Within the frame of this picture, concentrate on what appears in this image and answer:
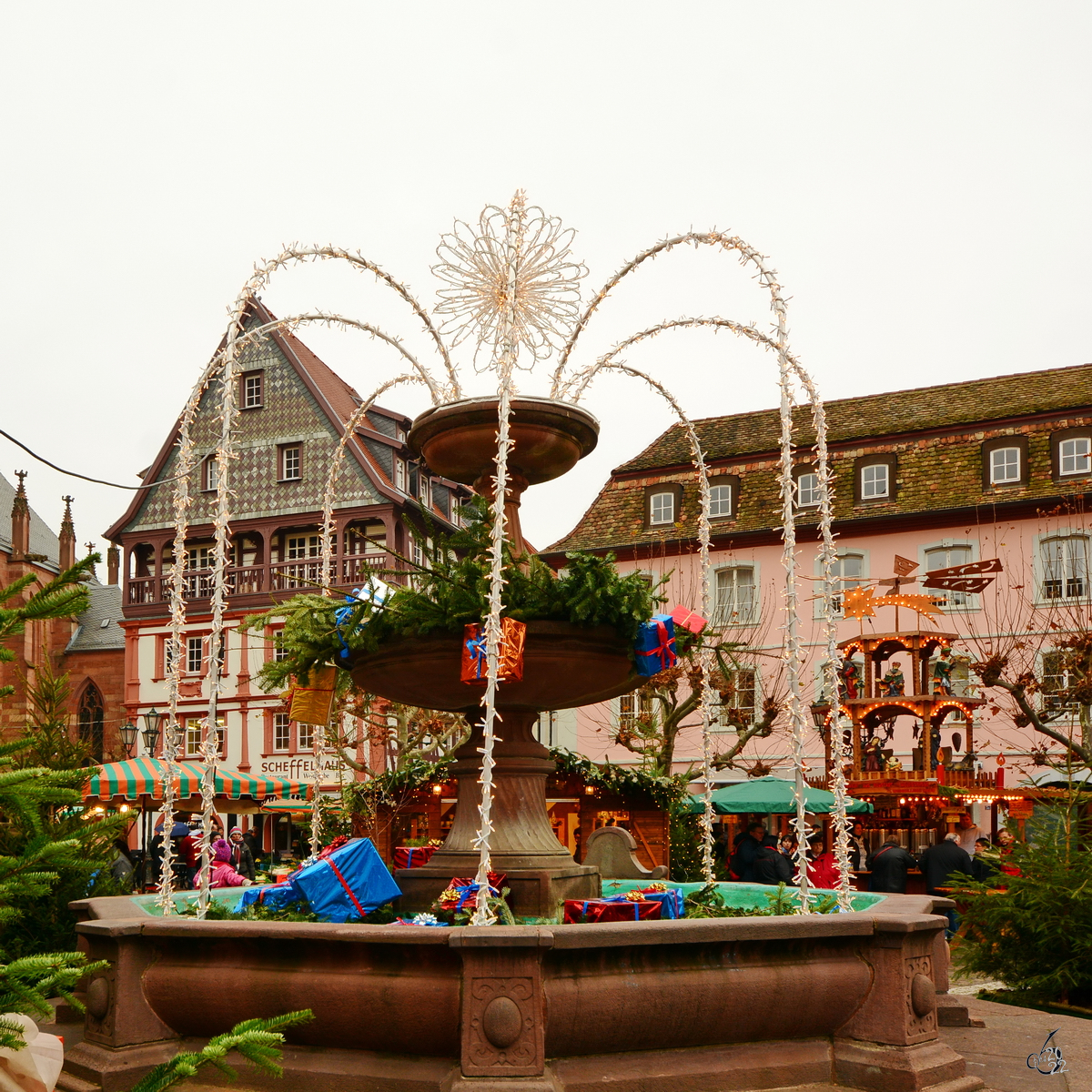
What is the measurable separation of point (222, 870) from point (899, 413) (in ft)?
84.2

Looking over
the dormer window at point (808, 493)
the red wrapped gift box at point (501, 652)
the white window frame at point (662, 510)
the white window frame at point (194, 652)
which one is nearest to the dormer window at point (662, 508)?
the white window frame at point (662, 510)

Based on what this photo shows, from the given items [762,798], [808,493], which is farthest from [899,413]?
[762,798]

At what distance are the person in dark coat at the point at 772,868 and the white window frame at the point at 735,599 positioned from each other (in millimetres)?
16833

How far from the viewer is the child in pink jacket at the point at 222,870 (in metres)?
13.0

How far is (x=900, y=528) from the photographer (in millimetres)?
31609

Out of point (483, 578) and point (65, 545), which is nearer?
point (483, 578)

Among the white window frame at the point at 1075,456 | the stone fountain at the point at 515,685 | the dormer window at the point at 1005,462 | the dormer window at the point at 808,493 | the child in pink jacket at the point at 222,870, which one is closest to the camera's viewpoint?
the stone fountain at the point at 515,685

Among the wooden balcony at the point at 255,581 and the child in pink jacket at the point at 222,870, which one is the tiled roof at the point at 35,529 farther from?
the child in pink jacket at the point at 222,870

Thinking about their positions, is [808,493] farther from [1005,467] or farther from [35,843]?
[35,843]

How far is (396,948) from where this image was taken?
5.44 metres

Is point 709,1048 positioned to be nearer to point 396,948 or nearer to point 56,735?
point 396,948

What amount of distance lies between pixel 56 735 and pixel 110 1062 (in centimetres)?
397

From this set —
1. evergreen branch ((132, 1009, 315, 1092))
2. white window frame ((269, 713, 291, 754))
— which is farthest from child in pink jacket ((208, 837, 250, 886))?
white window frame ((269, 713, 291, 754))

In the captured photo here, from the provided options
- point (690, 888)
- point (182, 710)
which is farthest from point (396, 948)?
point (182, 710)
